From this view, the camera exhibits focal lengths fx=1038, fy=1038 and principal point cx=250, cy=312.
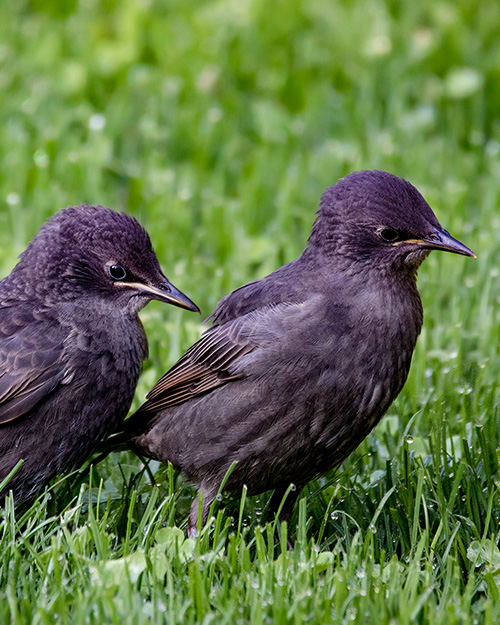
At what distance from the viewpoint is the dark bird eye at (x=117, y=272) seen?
15.6 ft

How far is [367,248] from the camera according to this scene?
14.6 ft

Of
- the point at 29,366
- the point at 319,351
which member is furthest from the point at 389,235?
the point at 29,366

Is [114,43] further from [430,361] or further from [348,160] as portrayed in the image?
[430,361]

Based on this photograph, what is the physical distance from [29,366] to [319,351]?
1.30 meters

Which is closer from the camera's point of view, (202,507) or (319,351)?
(319,351)

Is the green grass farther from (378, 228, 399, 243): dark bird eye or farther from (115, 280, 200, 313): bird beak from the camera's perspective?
(378, 228, 399, 243): dark bird eye

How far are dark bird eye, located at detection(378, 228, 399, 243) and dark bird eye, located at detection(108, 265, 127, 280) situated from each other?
119cm

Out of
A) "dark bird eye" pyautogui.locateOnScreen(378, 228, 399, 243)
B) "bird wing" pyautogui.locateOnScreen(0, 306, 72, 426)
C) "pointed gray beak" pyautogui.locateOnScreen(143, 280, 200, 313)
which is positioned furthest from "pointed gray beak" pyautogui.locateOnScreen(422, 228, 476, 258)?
"bird wing" pyautogui.locateOnScreen(0, 306, 72, 426)

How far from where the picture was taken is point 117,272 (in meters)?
4.78

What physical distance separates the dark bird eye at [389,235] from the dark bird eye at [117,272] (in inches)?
47.0

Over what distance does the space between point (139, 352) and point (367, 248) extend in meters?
1.17

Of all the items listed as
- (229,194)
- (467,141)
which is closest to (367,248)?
(229,194)

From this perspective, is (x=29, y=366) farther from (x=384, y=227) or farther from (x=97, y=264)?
(x=384, y=227)

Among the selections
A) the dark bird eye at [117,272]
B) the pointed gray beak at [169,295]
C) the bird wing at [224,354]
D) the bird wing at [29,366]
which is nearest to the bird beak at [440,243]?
the bird wing at [224,354]
